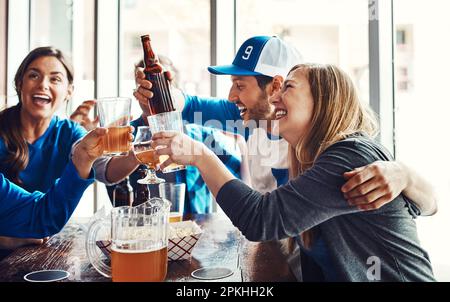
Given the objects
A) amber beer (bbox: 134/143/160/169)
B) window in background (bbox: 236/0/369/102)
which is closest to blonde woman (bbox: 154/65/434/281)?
amber beer (bbox: 134/143/160/169)

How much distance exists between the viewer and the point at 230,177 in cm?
83

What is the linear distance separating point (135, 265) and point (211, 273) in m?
0.18

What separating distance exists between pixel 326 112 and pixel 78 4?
2.18 meters

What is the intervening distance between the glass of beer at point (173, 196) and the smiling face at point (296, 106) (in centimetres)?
31

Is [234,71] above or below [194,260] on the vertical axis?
above

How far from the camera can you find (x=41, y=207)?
41.0 inches

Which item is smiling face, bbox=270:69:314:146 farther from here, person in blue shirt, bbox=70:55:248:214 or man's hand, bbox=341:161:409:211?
person in blue shirt, bbox=70:55:248:214

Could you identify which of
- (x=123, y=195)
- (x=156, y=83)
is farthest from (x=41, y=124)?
(x=156, y=83)

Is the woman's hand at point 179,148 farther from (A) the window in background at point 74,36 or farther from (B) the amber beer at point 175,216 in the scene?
(A) the window in background at point 74,36

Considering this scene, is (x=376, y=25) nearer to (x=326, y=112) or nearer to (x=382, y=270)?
(x=326, y=112)

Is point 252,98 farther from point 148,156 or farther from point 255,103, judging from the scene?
point 148,156

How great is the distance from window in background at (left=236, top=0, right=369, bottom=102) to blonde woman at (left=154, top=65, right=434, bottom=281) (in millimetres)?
902

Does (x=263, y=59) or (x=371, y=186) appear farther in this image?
(x=263, y=59)
